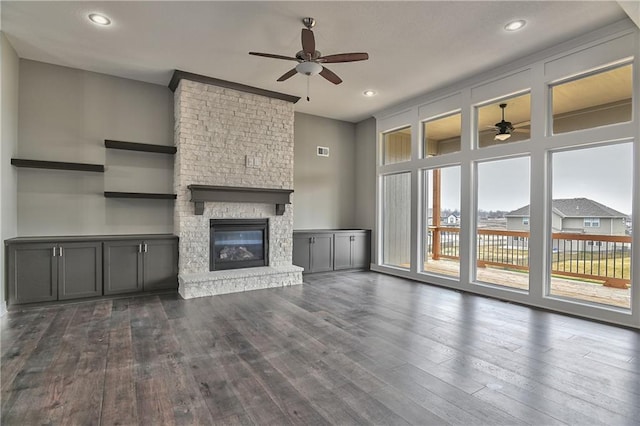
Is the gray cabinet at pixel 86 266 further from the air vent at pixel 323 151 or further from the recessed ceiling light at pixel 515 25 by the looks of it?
the recessed ceiling light at pixel 515 25

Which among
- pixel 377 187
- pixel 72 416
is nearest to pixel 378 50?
pixel 377 187

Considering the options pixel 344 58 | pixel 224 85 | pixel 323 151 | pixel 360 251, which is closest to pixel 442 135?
pixel 323 151

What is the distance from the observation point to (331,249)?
681 cm

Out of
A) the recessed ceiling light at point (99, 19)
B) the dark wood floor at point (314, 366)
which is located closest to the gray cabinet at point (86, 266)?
the dark wood floor at point (314, 366)

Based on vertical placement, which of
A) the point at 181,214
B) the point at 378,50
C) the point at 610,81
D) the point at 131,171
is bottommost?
the point at 181,214

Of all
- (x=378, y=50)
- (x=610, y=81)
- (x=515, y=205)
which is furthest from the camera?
(x=515, y=205)

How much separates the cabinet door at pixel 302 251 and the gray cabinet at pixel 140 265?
2.20m

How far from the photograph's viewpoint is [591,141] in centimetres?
396

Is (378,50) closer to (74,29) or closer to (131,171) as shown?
(74,29)

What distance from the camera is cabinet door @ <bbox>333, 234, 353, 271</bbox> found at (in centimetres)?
685

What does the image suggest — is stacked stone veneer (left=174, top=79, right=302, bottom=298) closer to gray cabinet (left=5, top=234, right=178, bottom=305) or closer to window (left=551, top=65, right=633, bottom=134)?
gray cabinet (left=5, top=234, right=178, bottom=305)

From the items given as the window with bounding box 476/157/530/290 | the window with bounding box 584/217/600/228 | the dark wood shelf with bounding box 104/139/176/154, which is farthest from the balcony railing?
the dark wood shelf with bounding box 104/139/176/154

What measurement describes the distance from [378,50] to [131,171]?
13.8ft

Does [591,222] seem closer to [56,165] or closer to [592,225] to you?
[592,225]
